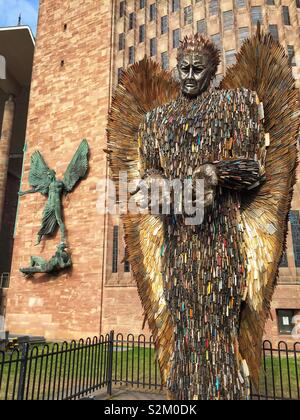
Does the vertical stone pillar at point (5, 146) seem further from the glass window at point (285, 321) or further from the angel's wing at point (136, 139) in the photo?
the angel's wing at point (136, 139)

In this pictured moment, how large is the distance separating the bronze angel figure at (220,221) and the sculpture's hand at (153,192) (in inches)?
2.2

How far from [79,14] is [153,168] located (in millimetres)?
17518

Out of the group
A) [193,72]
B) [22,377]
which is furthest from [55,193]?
[193,72]

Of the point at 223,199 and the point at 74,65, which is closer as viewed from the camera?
the point at 223,199

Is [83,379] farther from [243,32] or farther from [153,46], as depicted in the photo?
[153,46]

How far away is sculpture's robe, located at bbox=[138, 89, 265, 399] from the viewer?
7.48 ft

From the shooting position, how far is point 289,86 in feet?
8.01

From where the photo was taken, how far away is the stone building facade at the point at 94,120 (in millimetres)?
12602

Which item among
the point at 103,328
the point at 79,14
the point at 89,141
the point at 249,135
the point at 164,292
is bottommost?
the point at 103,328

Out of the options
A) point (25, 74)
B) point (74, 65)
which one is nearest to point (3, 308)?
point (74, 65)

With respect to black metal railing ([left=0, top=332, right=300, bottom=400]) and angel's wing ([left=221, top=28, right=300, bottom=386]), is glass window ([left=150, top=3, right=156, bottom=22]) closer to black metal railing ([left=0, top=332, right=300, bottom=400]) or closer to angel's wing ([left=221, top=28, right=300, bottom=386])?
black metal railing ([left=0, top=332, right=300, bottom=400])

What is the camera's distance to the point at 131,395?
5688 mm

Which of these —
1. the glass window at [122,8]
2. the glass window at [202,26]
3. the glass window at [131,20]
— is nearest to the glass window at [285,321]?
the glass window at [202,26]

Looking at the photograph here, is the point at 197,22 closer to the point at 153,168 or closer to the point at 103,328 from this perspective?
Answer: the point at 103,328
